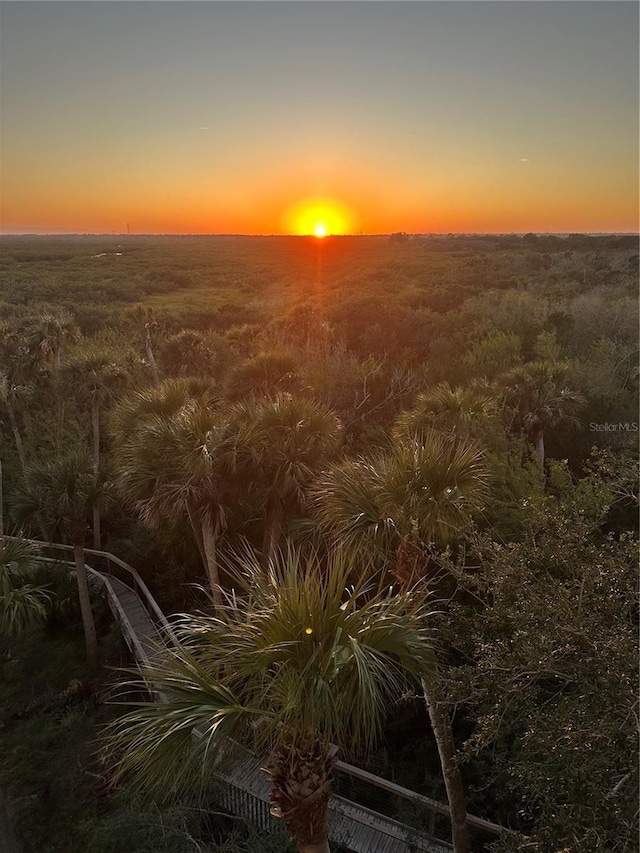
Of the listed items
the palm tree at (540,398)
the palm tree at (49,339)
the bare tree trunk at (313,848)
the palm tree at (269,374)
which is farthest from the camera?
the palm tree at (49,339)

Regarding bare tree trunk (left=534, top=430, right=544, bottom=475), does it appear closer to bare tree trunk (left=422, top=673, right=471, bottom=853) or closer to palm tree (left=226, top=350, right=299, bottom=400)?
palm tree (left=226, top=350, right=299, bottom=400)

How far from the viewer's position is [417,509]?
6.96 metres

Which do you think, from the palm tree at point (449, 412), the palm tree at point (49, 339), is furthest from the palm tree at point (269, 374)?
the palm tree at point (49, 339)

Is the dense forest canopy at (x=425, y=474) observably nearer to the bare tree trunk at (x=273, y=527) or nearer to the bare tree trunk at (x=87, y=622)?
the bare tree trunk at (x=273, y=527)

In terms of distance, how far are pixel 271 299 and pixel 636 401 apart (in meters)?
38.1

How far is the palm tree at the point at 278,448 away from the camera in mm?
11094

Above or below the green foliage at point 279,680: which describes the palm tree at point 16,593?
below

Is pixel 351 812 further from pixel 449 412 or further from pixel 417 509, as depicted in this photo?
pixel 449 412

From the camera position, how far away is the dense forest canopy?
5344 millimetres

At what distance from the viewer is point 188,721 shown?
4.25 metres

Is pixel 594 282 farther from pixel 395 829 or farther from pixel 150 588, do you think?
pixel 395 829

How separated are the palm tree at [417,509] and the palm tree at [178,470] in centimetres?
390

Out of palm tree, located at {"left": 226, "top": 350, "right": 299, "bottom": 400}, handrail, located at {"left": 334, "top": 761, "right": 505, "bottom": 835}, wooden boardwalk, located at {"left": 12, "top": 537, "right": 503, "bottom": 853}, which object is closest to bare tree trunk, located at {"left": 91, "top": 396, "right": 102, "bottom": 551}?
palm tree, located at {"left": 226, "top": 350, "right": 299, "bottom": 400}

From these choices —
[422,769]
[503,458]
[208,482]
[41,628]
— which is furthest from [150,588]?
[503,458]
